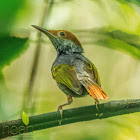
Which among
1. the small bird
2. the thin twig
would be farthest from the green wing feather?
the thin twig

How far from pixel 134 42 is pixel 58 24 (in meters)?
0.54

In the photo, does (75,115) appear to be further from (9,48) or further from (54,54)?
(54,54)

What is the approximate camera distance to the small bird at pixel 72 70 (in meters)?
1.18

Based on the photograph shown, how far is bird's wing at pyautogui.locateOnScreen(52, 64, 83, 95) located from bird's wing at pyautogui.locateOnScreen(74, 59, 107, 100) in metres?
0.02

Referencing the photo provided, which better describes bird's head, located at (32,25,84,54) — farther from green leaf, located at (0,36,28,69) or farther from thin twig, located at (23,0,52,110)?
green leaf, located at (0,36,28,69)

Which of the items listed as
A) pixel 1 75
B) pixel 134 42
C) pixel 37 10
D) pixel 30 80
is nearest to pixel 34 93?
pixel 30 80

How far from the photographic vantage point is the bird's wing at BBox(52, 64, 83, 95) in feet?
3.92

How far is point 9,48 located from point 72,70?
0.29 m

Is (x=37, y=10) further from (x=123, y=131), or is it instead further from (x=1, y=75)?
(x=123, y=131)

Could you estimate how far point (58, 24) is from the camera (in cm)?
160

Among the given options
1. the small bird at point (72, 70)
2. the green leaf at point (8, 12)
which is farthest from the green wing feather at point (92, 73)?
the green leaf at point (8, 12)

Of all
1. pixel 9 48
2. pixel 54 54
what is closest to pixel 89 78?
pixel 9 48

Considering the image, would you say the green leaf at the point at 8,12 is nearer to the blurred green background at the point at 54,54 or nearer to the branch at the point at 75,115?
the blurred green background at the point at 54,54

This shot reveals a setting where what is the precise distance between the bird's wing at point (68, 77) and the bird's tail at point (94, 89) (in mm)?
30
